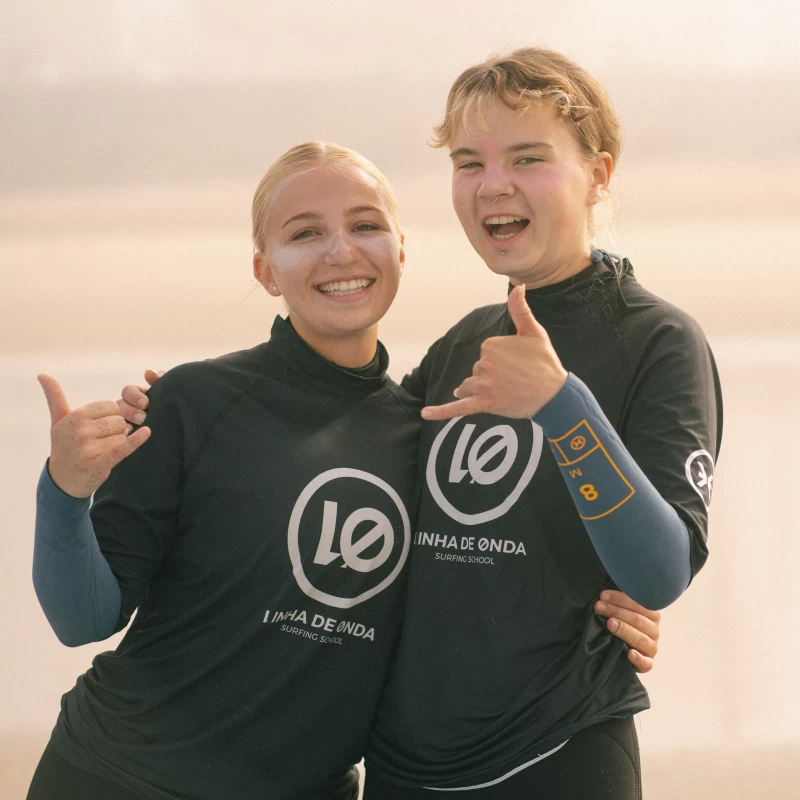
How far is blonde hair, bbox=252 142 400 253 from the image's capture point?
1.40m

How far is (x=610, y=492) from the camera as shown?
1.01 metres

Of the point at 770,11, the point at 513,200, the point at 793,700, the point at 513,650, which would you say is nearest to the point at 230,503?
the point at 513,650

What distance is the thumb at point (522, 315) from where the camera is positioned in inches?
40.4

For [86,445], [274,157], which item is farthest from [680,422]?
[274,157]

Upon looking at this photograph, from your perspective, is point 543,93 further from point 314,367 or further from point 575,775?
point 575,775

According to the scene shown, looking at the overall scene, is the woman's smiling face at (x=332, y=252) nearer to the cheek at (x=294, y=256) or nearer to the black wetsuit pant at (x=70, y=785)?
the cheek at (x=294, y=256)

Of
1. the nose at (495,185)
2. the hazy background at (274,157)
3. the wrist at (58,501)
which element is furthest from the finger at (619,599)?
the hazy background at (274,157)

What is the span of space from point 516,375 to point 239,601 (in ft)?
1.46

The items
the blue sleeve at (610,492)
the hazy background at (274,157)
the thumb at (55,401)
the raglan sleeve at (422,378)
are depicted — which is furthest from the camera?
the hazy background at (274,157)

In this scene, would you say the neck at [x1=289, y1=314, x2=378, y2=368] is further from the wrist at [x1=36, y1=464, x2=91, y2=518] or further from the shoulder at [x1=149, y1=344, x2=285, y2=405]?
the wrist at [x1=36, y1=464, x2=91, y2=518]

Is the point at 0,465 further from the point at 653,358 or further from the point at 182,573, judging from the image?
the point at 653,358

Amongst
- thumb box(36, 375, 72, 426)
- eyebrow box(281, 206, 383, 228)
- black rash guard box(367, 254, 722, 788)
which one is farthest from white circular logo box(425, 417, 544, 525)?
thumb box(36, 375, 72, 426)

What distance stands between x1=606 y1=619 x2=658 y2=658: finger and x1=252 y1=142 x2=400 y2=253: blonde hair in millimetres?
576

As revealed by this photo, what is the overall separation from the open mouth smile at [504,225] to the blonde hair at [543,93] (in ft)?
0.37
